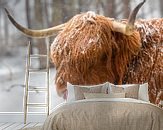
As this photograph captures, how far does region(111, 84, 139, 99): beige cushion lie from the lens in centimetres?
378

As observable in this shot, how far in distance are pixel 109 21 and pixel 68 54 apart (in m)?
0.60

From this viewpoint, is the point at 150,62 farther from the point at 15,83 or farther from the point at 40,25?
the point at 15,83

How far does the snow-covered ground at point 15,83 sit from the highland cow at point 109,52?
1352mm

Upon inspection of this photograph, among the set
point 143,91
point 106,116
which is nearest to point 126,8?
point 143,91

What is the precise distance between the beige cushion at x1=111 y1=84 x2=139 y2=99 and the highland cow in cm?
19

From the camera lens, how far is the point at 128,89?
3793 mm

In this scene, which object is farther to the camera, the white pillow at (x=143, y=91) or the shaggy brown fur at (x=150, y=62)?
the shaggy brown fur at (x=150, y=62)

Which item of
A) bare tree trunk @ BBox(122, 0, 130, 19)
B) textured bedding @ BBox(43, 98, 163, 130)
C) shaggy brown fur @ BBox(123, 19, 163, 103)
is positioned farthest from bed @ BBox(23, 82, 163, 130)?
bare tree trunk @ BBox(122, 0, 130, 19)

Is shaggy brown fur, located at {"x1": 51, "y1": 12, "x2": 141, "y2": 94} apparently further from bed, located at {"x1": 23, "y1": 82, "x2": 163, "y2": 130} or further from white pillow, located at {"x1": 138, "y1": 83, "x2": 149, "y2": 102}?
bed, located at {"x1": 23, "y1": 82, "x2": 163, "y2": 130}

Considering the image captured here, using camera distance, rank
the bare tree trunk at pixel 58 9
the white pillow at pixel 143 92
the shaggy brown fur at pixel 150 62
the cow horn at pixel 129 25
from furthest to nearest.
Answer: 1. the bare tree trunk at pixel 58 9
2. the shaggy brown fur at pixel 150 62
3. the white pillow at pixel 143 92
4. the cow horn at pixel 129 25

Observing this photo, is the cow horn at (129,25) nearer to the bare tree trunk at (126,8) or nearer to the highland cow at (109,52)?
the highland cow at (109,52)

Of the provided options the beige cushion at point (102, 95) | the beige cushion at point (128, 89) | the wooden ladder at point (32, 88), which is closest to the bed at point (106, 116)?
the beige cushion at point (102, 95)

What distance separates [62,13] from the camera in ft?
17.3

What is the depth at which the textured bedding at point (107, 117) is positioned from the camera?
2941 millimetres
